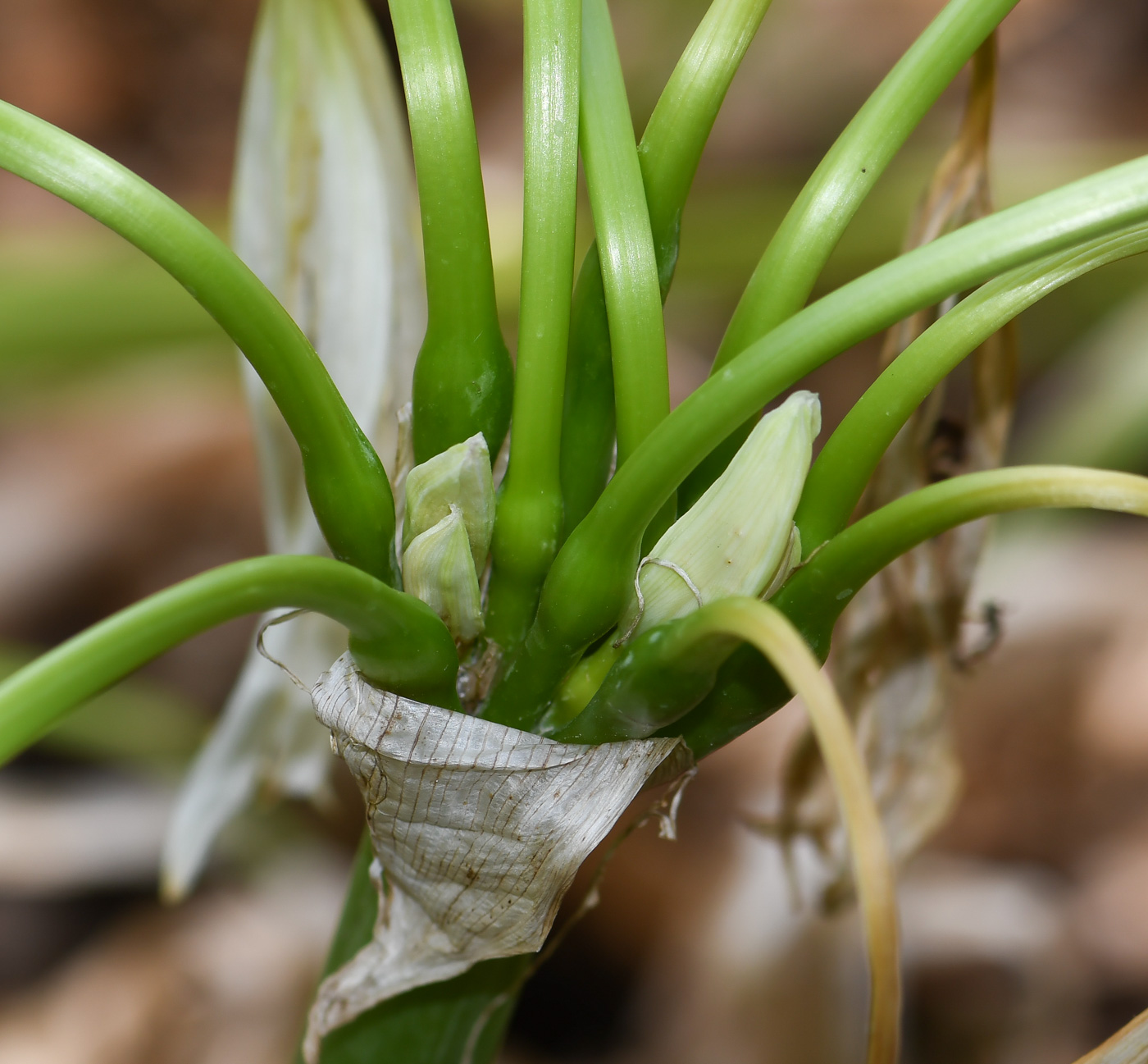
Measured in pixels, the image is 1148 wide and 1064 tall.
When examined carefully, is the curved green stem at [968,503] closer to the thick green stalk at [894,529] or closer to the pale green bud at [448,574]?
the thick green stalk at [894,529]

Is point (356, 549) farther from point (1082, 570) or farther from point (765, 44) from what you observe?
point (765, 44)

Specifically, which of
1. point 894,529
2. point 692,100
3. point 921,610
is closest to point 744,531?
point 894,529

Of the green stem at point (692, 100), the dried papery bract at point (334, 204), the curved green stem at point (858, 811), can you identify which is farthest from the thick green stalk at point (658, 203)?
the dried papery bract at point (334, 204)

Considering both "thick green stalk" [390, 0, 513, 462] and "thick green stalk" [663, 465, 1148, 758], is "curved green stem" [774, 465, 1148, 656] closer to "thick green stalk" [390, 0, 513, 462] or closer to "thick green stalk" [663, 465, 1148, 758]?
"thick green stalk" [663, 465, 1148, 758]

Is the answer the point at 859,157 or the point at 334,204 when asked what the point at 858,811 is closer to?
the point at 859,157

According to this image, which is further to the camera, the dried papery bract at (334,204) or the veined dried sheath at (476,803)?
the dried papery bract at (334,204)

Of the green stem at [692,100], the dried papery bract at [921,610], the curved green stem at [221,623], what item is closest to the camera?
the curved green stem at [221,623]
